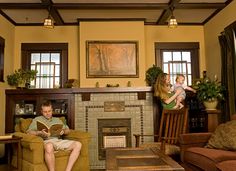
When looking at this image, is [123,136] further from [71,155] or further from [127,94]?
[71,155]

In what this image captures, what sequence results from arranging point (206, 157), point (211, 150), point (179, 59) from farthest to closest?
point (179, 59)
point (211, 150)
point (206, 157)

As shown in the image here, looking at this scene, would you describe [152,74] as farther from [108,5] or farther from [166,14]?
[108,5]

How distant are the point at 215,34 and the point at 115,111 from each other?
7.75ft

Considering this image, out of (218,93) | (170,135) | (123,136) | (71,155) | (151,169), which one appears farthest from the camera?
(123,136)

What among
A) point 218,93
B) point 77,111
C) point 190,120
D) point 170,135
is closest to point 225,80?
point 218,93

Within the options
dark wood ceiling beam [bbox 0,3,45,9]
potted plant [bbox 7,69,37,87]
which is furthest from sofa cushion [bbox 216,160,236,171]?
potted plant [bbox 7,69,37,87]

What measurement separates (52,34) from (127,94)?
2001 millimetres

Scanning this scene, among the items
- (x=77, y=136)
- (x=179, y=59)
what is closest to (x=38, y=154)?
(x=77, y=136)

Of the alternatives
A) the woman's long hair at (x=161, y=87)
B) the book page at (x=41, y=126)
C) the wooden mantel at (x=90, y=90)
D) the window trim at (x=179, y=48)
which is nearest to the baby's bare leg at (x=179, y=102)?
the woman's long hair at (x=161, y=87)

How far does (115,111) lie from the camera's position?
5.11 metres

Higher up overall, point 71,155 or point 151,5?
point 151,5

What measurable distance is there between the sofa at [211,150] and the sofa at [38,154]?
51.9 inches

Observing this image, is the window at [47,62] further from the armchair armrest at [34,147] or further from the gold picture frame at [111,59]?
the armchair armrest at [34,147]

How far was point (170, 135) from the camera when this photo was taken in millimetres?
3848
